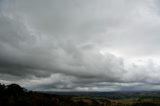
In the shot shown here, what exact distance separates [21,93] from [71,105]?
145ft

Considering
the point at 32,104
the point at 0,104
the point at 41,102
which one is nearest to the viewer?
the point at 0,104

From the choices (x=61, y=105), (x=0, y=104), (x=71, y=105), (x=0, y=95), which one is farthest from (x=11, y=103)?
(x=71, y=105)

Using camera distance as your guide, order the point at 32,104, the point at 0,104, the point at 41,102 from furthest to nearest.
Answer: the point at 41,102 → the point at 32,104 → the point at 0,104

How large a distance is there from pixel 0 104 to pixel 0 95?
27135 mm

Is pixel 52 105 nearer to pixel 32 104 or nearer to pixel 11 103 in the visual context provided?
pixel 32 104

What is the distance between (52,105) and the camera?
581ft

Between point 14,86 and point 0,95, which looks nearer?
point 0,95

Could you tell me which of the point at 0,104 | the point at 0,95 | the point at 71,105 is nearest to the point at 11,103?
the point at 0,104

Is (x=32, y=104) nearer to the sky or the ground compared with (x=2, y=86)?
nearer to the ground

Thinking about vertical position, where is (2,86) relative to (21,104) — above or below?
above

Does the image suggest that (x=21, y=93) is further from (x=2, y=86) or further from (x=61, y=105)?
(x=61, y=105)

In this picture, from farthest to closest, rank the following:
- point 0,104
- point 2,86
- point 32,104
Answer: point 2,86
point 32,104
point 0,104

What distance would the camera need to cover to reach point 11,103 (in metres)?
152

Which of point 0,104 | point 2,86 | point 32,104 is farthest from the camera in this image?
point 2,86
